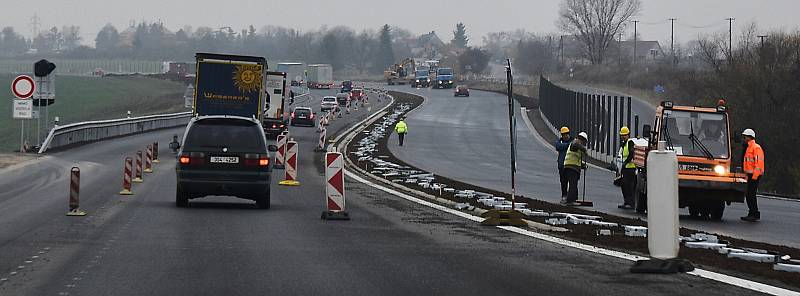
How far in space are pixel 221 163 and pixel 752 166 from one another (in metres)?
9.44

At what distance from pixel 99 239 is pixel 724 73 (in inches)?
2762

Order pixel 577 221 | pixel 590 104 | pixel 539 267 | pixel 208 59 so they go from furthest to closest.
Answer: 1. pixel 590 104
2. pixel 208 59
3. pixel 577 221
4. pixel 539 267

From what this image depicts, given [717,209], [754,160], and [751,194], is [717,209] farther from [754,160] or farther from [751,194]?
[754,160]

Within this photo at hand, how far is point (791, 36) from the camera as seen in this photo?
3310 inches

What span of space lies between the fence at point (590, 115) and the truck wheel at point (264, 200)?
29.2 metres

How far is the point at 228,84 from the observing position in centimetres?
4044

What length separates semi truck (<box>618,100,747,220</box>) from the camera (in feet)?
74.8

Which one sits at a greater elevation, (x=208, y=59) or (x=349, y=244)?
(x=208, y=59)

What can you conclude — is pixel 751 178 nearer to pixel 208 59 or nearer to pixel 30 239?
pixel 30 239

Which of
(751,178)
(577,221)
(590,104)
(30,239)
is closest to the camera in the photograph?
(30,239)

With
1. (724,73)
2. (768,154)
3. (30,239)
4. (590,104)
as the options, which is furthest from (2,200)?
(724,73)

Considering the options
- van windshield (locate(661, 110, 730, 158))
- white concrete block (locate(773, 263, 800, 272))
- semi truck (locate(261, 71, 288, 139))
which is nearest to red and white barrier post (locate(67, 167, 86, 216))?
van windshield (locate(661, 110, 730, 158))

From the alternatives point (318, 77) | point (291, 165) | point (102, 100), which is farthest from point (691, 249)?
point (318, 77)

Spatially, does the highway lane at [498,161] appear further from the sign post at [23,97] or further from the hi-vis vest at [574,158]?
the sign post at [23,97]
